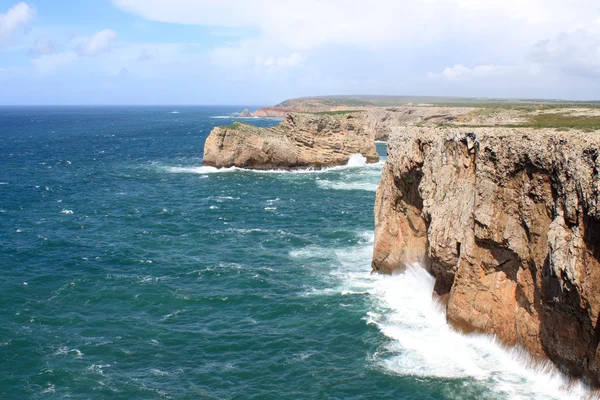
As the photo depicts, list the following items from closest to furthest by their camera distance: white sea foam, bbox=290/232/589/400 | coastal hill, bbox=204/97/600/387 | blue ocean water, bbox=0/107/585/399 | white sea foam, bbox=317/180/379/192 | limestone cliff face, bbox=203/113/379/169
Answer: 1. coastal hill, bbox=204/97/600/387
2. white sea foam, bbox=290/232/589/400
3. blue ocean water, bbox=0/107/585/399
4. white sea foam, bbox=317/180/379/192
5. limestone cliff face, bbox=203/113/379/169

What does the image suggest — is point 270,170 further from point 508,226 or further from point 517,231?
point 517,231

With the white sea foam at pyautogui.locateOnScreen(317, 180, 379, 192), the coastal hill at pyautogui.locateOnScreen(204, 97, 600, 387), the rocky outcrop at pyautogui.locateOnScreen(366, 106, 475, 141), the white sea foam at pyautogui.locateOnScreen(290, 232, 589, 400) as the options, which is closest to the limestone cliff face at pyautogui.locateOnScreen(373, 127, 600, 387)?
the coastal hill at pyautogui.locateOnScreen(204, 97, 600, 387)

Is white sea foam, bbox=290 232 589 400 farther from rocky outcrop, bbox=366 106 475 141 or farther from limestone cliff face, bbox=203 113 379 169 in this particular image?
rocky outcrop, bbox=366 106 475 141

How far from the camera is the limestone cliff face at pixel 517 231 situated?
85.3 feet

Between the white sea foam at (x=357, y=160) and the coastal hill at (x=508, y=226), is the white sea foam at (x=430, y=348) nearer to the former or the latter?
the coastal hill at (x=508, y=226)

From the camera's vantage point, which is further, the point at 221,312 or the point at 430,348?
the point at 221,312

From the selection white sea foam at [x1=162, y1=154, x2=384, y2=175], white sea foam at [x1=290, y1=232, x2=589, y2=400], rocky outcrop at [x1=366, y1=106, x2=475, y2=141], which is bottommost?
white sea foam at [x1=290, y1=232, x2=589, y2=400]

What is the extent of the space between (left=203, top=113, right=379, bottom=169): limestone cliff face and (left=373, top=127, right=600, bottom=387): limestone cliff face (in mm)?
68496

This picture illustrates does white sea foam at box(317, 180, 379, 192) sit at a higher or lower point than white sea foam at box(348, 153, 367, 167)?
lower

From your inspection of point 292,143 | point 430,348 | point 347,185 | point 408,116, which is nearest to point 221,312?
point 430,348

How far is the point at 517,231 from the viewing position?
104ft

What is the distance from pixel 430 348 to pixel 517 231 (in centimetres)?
945

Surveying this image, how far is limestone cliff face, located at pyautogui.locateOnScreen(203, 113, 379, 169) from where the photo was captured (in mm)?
109125

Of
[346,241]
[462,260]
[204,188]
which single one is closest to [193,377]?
[462,260]
